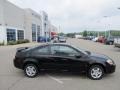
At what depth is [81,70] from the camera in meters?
7.90

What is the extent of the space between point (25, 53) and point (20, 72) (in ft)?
4.10

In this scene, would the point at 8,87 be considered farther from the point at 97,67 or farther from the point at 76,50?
the point at 97,67

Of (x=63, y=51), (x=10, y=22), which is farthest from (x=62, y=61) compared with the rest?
(x=10, y=22)

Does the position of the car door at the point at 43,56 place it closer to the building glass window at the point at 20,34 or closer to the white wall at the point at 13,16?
the white wall at the point at 13,16

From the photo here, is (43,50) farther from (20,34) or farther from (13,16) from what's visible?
(20,34)

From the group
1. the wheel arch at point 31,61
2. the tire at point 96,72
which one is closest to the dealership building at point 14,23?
the wheel arch at point 31,61

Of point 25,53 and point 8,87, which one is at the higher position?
point 25,53

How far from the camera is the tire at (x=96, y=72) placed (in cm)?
778

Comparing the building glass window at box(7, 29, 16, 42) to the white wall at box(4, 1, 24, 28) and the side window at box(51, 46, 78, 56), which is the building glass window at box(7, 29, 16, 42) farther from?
the side window at box(51, 46, 78, 56)

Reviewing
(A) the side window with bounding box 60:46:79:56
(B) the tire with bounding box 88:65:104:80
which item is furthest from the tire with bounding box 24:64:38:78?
(B) the tire with bounding box 88:65:104:80

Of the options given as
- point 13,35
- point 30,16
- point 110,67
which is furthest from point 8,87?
point 30,16

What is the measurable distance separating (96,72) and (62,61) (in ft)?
4.82

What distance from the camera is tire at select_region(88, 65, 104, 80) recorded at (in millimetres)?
7783

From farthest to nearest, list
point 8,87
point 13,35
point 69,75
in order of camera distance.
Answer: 1. point 13,35
2. point 69,75
3. point 8,87
